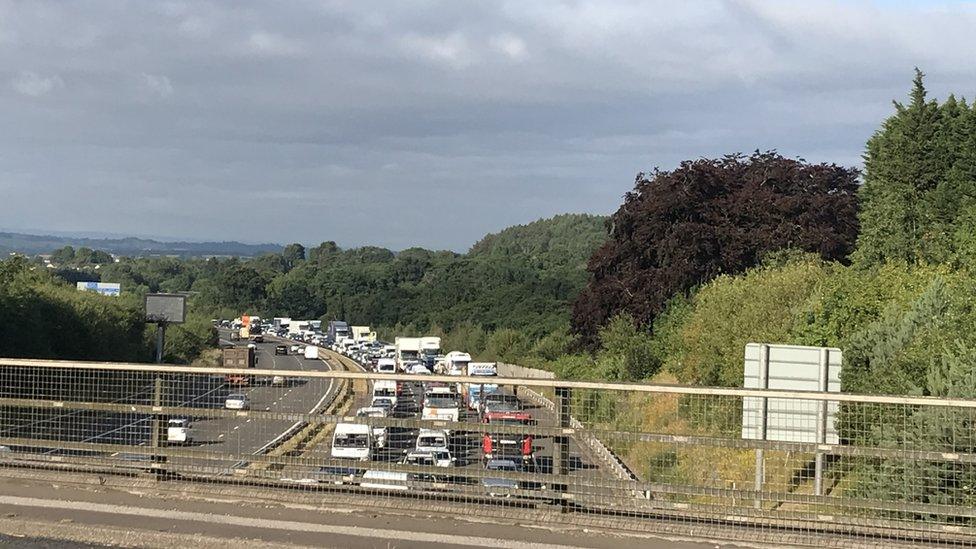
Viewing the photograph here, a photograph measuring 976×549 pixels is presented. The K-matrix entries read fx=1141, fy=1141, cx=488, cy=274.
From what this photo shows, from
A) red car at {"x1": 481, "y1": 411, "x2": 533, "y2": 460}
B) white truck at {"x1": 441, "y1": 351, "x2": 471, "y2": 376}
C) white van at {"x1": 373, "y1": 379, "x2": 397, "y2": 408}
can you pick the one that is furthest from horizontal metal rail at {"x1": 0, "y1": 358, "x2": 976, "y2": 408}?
white truck at {"x1": 441, "y1": 351, "x2": 471, "y2": 376}

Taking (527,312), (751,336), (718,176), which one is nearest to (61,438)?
(751,336)

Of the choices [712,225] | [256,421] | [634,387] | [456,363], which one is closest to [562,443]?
[634,387]

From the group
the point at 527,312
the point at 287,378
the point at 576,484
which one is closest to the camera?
the point at 576,484

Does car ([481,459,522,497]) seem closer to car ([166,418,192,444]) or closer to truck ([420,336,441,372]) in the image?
car ([166,418,192,444])

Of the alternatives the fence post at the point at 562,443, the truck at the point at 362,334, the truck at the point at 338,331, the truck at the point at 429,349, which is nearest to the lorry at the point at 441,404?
the fence post at the point at 562,443

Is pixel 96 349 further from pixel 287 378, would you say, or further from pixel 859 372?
pixel 287 378

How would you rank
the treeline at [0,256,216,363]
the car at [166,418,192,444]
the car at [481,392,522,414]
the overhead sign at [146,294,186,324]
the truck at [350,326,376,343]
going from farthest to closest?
the truck at [350,326,376,343] < the overhead sign at [146,294,186,324] < the treeline at [0,256,216,363] < the car at [166,418,192,444] < the car at [481,392,522,414]

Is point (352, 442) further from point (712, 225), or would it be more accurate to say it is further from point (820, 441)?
point (712, 225)

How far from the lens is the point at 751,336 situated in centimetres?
3662

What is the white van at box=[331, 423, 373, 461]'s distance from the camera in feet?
38.8

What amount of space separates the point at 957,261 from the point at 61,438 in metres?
27.6

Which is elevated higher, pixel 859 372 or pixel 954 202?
pixel 954 202

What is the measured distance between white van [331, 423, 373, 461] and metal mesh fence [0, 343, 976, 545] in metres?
0.02

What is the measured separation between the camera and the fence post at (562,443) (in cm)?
1059
